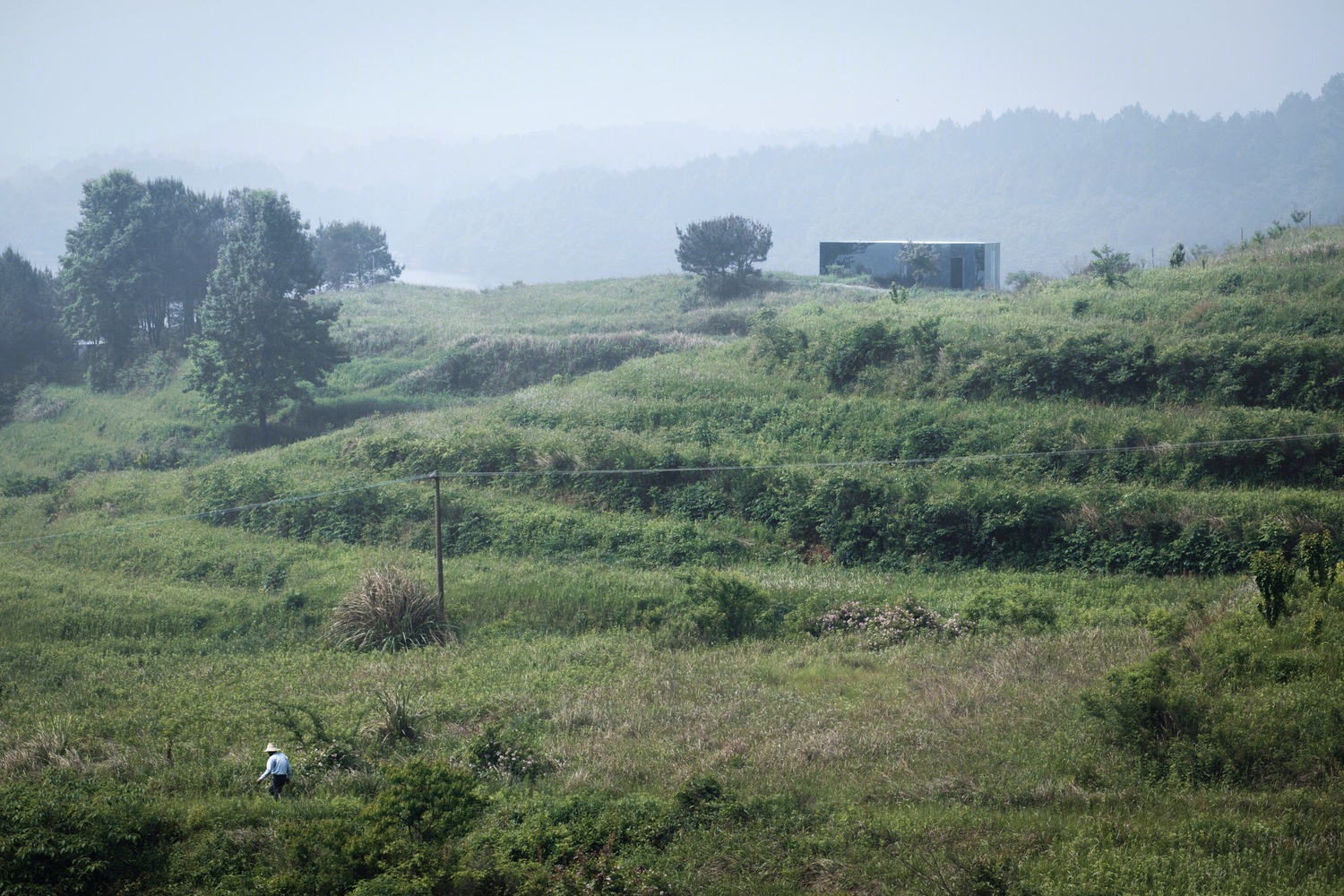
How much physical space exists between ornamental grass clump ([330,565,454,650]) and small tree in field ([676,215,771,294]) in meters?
40.5

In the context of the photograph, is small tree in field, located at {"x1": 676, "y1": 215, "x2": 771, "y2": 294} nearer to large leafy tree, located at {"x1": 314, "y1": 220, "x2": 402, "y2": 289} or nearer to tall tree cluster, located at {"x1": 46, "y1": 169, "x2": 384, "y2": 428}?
tall tree cluster, located at {"x1": 46, "y1": 169, "x2": 384, "y2": 428}

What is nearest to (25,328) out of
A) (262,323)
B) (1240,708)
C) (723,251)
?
(262,323)

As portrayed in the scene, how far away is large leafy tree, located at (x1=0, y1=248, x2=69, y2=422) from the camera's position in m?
51.3

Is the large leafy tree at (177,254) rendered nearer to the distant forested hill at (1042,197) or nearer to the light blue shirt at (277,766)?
the light blue shirt at (277,766)

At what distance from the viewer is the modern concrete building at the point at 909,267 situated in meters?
51.1

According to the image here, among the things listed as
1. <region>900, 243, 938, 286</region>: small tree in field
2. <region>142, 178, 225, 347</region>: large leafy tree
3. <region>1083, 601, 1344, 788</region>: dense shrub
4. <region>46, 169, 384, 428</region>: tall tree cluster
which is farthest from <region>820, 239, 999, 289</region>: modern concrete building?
<region>1083, 601, 1344, 788</region>: dense shrub

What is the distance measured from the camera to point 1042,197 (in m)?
173

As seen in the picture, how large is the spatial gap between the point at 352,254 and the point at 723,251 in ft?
121

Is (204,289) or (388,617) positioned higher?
(204,289)

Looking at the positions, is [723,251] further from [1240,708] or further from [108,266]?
[1240,708]

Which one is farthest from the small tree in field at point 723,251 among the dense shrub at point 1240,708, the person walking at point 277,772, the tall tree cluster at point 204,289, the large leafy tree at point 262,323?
the person walking at point 277,772

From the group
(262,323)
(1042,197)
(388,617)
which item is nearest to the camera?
(388,617)

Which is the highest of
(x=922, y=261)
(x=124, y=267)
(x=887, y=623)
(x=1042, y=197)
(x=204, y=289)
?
(x=1042, y=197)

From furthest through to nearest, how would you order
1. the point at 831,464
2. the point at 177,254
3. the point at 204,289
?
the point at 204,289 < the point at 177,254 < the point at 831,464
